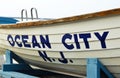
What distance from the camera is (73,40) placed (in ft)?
11.3

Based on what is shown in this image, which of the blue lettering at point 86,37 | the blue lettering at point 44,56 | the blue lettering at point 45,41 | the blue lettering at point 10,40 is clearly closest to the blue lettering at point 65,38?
the blue lettering at point 86,37

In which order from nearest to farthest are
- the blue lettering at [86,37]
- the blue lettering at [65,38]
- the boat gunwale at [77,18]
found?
the boat gunwale at [77,18], the blue lettering at [86,37], the blue lettering at [65,38]

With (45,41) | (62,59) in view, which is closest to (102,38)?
(62,59)

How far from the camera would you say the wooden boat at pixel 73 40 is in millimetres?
3146

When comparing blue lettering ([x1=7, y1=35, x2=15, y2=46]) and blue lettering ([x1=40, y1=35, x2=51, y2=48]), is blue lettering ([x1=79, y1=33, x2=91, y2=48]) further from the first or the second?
blue lettering ([x1=7, y1=35, x2=15, y2=46])

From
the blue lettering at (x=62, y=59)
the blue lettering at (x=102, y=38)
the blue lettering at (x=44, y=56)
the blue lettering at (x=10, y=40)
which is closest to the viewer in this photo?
the blue lettering at (x=102, y=38)

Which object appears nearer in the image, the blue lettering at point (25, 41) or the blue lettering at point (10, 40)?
the blue lettering at point (25, 41)

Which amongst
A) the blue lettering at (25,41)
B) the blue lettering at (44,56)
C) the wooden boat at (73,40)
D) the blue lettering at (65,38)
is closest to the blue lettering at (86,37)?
the wooden boat at (73,40)

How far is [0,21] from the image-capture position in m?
5.78

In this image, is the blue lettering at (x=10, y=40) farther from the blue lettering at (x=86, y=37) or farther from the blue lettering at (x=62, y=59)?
the blue lettering at (x=86, y=37)

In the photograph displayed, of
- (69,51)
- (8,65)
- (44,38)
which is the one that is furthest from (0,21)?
(69,51)

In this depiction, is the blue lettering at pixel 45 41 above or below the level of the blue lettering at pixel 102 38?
above

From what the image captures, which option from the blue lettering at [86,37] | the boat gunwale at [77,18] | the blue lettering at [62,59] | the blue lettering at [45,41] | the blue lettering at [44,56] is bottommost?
the blue lettering at [62,59]

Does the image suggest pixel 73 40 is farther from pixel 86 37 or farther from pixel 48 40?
pixel 48 40
